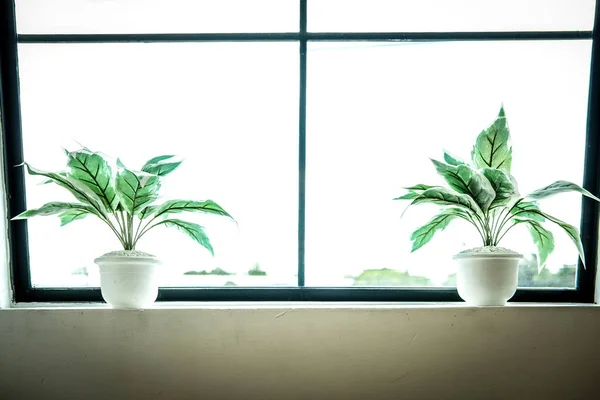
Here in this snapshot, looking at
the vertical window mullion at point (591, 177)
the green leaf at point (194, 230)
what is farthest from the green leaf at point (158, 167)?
the vertical window mullion at point (591, 177)

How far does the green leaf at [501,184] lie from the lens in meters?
1.18

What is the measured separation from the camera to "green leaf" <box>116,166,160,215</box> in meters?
1.17

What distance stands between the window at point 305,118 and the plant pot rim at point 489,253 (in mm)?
201

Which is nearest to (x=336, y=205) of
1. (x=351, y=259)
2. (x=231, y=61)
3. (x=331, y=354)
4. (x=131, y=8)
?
(x=351, y=259)

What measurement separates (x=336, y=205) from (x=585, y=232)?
776 millimetres

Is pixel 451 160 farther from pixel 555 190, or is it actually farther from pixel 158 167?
pixel 158 167

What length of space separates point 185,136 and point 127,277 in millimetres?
485

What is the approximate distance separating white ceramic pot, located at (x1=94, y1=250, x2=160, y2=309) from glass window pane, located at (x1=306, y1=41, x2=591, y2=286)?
0.49 m

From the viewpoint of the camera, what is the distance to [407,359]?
123 centimetres

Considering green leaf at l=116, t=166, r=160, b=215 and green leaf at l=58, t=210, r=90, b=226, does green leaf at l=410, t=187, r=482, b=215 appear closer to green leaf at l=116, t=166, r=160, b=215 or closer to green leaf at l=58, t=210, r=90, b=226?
green leaf at l=116, t=166, r=160, b=215

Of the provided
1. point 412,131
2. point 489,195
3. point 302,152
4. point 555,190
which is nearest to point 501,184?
point 489,195

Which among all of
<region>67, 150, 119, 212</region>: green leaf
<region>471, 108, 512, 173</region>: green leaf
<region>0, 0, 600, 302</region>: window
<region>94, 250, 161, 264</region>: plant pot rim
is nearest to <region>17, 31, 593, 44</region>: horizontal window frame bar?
<region>0, 0, 600, 302</region>: window

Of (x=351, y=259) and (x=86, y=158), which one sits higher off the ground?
(x=86, y=158)

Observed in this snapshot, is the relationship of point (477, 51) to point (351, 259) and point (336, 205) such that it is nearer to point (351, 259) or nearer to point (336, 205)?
point (336, 205)
